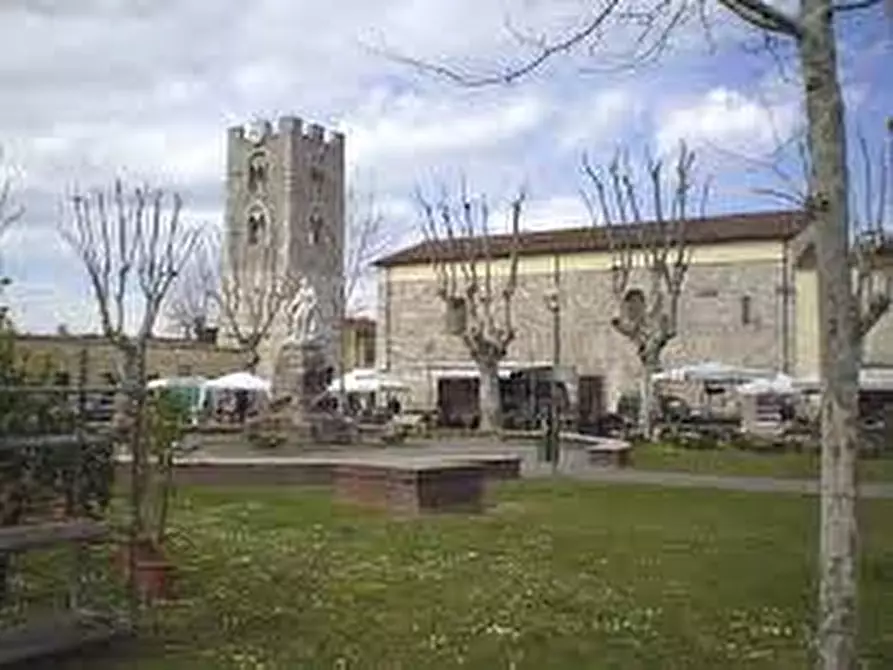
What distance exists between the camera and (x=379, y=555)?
1349 centimetres

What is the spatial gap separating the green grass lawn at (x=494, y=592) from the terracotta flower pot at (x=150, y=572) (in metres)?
0.20

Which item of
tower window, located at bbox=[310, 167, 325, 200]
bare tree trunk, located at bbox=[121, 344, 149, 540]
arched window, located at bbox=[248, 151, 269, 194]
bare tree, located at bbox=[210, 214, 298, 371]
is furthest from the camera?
arched window, located at bbox=[248, 151, 269, 194]

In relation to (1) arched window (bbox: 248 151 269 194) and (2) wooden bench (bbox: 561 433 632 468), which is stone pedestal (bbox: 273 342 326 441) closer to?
(2) wooden bench (bbox: 561 433 632 468)

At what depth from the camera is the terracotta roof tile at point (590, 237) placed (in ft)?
219

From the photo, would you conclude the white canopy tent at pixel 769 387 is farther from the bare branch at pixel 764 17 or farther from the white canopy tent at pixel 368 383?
the bare branch at pixel 764 17

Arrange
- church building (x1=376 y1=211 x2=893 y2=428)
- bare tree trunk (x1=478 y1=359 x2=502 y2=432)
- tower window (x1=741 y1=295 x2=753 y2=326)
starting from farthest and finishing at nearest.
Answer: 1. tower window (x1=741 y1=295 x2=753 y2=326)
2. church building (x1=376 y1=211 x2=893 y2=428)
3. bare tree trunk (x1=478 y1=359 x2=502 y2=432)

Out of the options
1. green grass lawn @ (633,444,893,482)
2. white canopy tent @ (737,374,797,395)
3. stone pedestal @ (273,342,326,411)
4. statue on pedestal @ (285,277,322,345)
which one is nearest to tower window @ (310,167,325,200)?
white canopy tent @ (737,374,797,395)

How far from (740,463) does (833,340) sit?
2774cm

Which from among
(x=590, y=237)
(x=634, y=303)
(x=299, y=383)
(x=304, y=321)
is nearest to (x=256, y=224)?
(x=590, y=237)

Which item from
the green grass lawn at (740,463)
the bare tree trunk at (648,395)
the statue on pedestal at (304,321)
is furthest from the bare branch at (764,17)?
the bare tree trunk at (648,395)

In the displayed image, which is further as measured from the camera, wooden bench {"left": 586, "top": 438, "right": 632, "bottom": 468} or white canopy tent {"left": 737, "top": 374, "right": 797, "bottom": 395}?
white canopy tent {"left": 737, "top": 374, "right": 797, "bottom": 395}

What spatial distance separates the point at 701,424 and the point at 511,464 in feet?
87.9

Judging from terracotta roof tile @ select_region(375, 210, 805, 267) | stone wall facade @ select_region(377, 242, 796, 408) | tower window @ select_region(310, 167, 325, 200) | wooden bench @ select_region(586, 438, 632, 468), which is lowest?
wooden bench @ select_region(586, 438, 632, 468)

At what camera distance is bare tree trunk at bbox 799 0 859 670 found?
5988 millimetres
